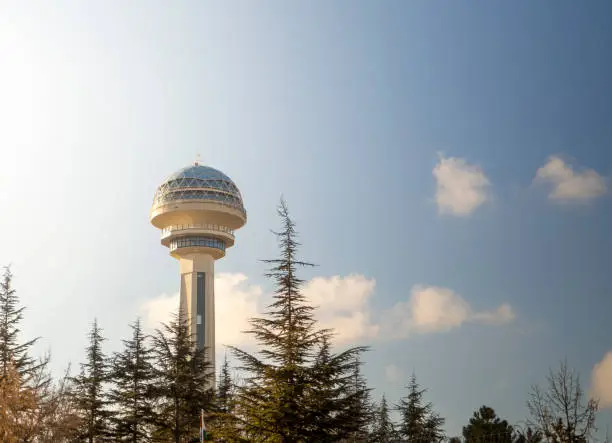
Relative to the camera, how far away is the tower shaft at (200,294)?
94500 millimetres

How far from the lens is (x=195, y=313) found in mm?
94625

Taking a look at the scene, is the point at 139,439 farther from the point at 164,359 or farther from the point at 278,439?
the point at 278,439

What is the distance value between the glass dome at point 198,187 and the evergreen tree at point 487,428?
48142 millimetres

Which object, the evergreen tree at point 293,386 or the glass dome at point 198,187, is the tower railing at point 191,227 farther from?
the evergreen tree at point 293,386

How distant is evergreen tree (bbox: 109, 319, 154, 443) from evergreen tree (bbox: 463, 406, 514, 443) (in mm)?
23537

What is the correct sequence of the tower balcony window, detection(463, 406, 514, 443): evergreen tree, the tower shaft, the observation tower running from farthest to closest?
the tower balcony window
the observation tower
the tower shaft
detection(463, 406, 514, 443): evergreen tree

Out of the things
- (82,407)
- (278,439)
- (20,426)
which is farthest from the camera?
(82,407)

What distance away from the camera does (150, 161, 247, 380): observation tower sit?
95.0 metres

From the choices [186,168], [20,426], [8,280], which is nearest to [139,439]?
[20,426]

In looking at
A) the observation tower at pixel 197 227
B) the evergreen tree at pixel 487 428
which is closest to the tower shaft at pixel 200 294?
the observation tower at pixel 197 227

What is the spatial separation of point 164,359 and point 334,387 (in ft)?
47.2

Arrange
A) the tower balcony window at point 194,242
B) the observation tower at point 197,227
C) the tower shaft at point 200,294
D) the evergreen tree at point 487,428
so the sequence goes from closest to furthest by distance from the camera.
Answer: the evergreen tree at point 487,428 < the tower shaft at point 200,294 < the observation tower at point 197,227 < the tower balcony window at point 194,242

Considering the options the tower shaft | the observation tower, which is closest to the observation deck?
the observation tower

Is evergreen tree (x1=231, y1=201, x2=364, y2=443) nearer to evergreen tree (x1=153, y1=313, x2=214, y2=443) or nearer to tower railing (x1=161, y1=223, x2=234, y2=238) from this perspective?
evergreen tree (x1=153, y1=313, x2=214, y2=443)
